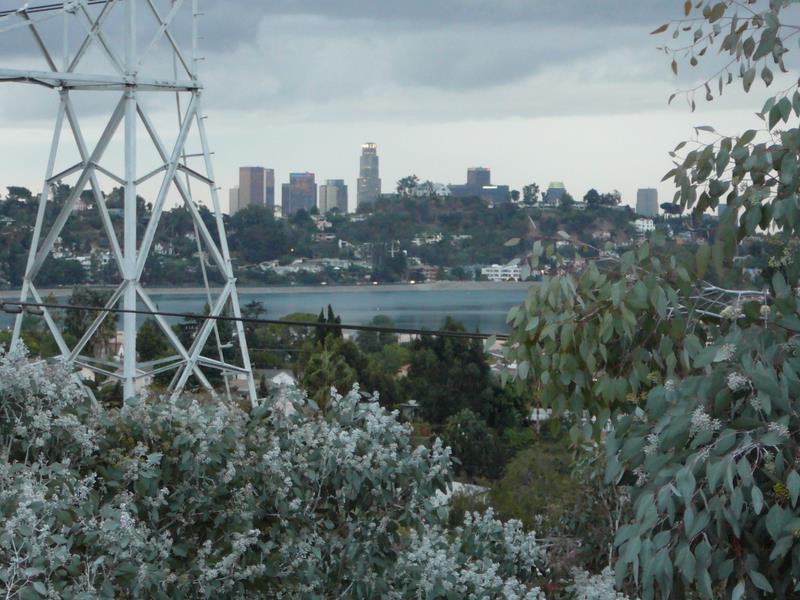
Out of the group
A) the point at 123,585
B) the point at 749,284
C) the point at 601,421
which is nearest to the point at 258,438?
Answer: the point at 123,585

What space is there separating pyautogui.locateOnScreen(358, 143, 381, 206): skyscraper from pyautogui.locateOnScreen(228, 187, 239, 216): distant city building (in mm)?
4819

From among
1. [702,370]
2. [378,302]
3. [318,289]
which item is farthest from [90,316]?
[702,370]

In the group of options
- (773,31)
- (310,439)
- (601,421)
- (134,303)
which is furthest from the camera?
(134,303)

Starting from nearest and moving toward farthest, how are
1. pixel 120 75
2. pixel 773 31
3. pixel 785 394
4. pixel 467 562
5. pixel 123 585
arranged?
pixel 785 394
pixel 773 31
pixel 123 585
pixel 467 562
pixel 120 75

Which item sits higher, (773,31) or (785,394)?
(773,31)

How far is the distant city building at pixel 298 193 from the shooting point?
41.0 m

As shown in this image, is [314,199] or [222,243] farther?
[314,199]

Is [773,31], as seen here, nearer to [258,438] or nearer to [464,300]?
[258,438]

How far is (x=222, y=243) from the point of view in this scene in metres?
10.6

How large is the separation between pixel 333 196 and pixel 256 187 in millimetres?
5520

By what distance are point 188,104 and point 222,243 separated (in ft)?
4.28

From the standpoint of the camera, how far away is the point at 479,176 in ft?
133

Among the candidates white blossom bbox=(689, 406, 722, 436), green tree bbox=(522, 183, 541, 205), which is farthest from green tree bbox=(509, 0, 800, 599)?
green tree bbox=(522, 183, 541, 205)

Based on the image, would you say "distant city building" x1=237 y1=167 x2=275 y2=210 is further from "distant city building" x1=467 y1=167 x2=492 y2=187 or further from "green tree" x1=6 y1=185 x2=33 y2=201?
"green tree" x1=6 y1=185 x2=33 y2=201
